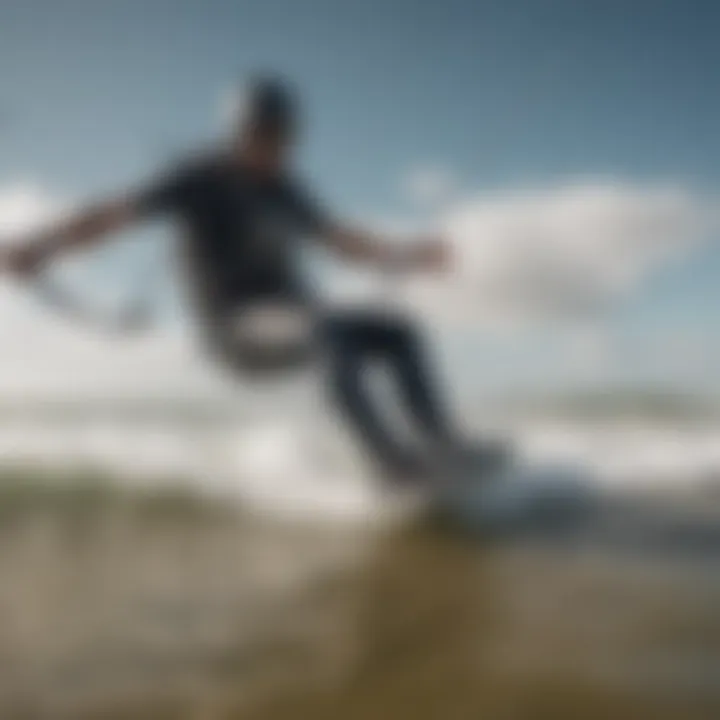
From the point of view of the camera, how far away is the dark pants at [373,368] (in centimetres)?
165

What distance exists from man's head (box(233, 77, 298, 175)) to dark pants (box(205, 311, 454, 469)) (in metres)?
0.30

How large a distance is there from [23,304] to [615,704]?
3.68 feet

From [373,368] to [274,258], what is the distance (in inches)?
10.6

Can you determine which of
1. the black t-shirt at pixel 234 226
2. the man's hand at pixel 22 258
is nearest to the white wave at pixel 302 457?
the black t-shirt at pixel 234 226

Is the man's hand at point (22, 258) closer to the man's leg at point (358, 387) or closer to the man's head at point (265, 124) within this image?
the man's head at point (265, 124)

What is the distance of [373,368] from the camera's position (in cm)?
177

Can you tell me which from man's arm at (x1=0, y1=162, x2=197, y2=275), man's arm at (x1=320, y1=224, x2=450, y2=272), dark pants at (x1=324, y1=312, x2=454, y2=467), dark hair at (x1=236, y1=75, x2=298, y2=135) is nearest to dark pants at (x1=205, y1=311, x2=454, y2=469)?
dark pants at (x1=324, y1=312, x2=454, y2=467)

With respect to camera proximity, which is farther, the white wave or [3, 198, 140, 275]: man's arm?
the white wave

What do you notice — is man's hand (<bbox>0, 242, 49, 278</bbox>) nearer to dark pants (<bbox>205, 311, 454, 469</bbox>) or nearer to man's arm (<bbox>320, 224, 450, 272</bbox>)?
dark pants (<bbox>205, 311, 454, 469</bbox>)

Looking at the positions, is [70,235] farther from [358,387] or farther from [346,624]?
[346,624]

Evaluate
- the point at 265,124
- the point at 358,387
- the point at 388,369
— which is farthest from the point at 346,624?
the point at 265,124

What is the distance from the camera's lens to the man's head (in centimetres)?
164

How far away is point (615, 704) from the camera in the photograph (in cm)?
108

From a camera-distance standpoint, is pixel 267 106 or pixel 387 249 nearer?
pixel 267 106
